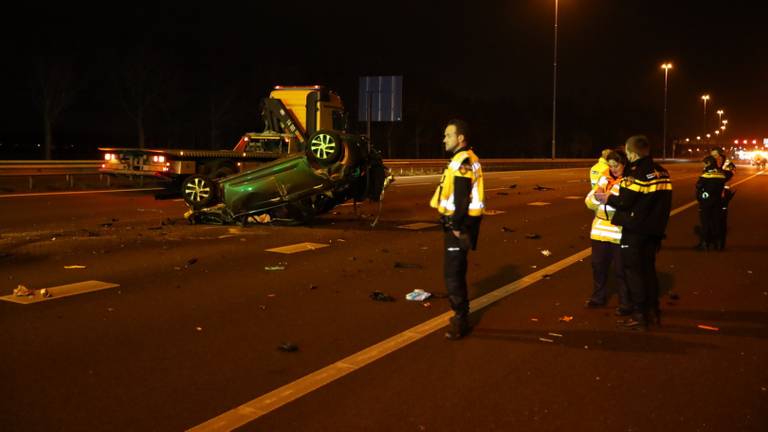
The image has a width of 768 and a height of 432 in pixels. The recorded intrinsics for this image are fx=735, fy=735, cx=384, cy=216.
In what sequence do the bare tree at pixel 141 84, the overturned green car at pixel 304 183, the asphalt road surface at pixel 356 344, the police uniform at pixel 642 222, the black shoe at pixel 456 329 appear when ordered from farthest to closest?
the bare tree at pixel 141 84 < the overturned green car at pixel 304 183 < the police uniform at pixel 642 222 < the black shoe at pixel 456 329 < the asphalt road surface at pixel 356 344

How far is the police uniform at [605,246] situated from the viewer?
22.6 feet

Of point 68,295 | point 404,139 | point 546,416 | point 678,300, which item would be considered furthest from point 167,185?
point 404,139

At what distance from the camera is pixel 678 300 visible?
778cm

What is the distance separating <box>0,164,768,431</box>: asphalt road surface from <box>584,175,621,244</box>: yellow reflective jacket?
0.75m

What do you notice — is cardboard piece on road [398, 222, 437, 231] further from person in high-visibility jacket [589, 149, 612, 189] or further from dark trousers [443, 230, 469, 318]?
dark trousers [443, 230, 469, 318]

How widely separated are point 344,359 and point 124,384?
1.56 m

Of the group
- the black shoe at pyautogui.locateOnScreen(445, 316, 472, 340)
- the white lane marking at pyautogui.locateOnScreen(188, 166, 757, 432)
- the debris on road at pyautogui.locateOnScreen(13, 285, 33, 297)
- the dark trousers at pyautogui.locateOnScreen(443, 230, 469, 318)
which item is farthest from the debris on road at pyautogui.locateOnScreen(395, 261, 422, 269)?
the debris on road at pyautogui.locateOnScreen(13, 285, 33, 297)

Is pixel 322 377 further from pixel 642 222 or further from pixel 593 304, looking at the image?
pixel 593 304

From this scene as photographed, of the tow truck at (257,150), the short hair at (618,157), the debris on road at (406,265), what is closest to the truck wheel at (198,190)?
the tow truck at (257,150)

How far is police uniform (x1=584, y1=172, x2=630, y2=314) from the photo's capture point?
22.6ft

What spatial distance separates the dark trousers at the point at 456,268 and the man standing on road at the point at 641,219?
1.52 m

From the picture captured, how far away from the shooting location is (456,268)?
19.4 feet

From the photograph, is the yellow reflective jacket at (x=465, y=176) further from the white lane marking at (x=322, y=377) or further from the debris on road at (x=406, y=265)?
the debris on road at (x=406, y=265)

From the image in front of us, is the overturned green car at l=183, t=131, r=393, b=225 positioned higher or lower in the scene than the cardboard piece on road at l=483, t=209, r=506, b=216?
higher
